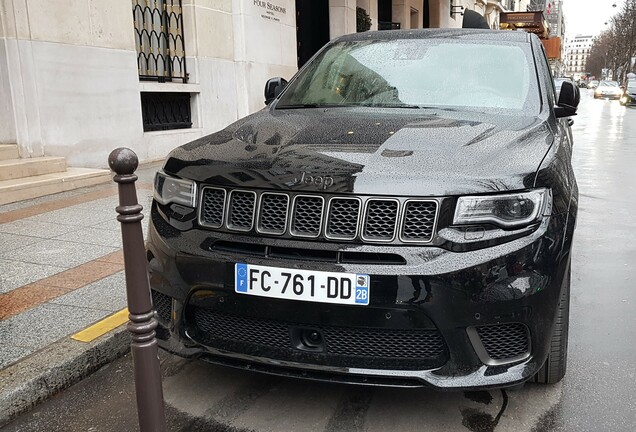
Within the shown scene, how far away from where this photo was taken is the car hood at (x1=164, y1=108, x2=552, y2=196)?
7.68ft

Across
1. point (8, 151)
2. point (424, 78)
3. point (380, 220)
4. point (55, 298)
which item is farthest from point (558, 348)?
point (8, 151)

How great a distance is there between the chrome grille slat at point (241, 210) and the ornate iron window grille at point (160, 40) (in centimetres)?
777

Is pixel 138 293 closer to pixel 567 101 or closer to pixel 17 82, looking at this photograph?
pixel 567 101

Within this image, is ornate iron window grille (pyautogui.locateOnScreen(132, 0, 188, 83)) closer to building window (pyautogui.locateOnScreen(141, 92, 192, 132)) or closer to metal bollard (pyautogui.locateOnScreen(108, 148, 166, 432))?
building window (pyautogui.locateOnScreen(141, 92, 192, 132))

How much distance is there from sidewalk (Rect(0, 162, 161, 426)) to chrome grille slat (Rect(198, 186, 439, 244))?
118 centimetres

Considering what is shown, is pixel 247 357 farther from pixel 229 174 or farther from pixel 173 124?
pixel 173 124

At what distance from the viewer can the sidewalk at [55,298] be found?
2.92 meters

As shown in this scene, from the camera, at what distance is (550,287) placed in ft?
7.73

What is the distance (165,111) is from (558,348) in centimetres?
873

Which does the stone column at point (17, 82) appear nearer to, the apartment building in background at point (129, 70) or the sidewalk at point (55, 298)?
the apartment building in background at point (129, 70)

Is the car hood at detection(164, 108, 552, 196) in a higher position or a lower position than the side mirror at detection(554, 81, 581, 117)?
lower

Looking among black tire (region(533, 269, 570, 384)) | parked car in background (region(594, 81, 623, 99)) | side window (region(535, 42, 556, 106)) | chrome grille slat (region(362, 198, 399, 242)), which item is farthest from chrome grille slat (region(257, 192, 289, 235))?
parked car in background (region(594, 81, 623, 99))

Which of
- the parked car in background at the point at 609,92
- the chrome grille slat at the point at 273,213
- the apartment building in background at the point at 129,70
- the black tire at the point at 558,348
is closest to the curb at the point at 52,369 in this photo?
the chrome grille slat at the point at 273,213

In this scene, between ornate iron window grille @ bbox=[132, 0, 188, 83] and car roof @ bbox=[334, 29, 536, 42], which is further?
ornate iron window grille @ bbox=[132, 0, 188, 83]
